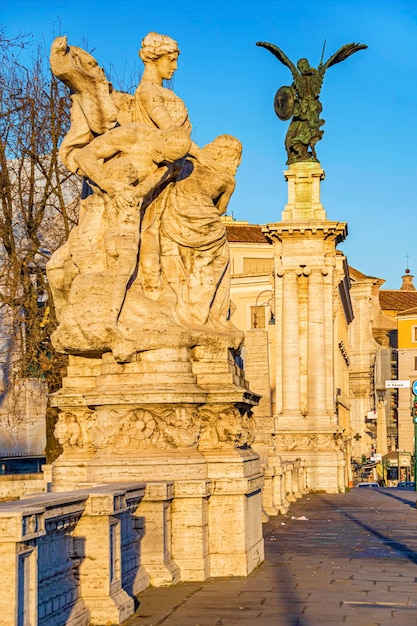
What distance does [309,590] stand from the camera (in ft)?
31.6

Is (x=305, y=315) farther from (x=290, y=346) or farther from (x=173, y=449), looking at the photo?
(x=173, y=449)

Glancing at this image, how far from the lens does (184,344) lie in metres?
10.4

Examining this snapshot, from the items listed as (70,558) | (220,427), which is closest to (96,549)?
(70,558)

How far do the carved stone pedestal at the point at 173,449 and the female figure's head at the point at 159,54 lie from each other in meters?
2.95

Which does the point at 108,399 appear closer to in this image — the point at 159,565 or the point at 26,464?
the point at 159,565

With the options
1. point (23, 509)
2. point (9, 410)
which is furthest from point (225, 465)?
point (9, 410)

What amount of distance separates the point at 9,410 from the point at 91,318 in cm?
1949

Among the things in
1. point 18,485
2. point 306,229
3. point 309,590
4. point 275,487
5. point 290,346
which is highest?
point 306,229

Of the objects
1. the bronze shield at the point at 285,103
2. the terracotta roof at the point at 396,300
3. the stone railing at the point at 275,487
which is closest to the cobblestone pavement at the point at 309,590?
the stone railing at the point at 275,487

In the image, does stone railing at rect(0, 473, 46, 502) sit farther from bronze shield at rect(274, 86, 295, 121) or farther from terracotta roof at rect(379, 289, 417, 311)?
terracotta roof at rect(379, 289, 417, 311)

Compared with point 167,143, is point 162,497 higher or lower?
lower

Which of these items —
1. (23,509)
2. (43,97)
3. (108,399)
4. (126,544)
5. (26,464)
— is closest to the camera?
(23,509)

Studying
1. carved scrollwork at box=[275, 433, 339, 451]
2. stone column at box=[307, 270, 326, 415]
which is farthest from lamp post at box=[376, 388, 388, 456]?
carved scrollwork at box=[275, 433, 339, 451]

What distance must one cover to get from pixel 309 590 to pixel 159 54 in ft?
17.9
